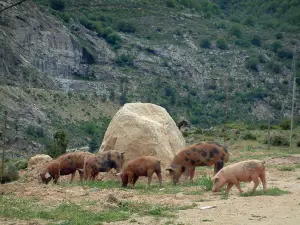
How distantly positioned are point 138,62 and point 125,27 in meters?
9.67

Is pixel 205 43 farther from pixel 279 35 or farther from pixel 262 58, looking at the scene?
pixel 279 35

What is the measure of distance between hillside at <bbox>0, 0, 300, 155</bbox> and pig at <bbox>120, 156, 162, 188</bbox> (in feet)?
132

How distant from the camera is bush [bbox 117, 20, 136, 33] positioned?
100 meters

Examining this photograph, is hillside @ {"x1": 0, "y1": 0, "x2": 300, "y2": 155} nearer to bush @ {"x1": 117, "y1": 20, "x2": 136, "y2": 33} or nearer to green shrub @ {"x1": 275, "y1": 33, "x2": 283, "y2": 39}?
bush @ {"x1": 117, "y1": 20, "x2": 136, "y2": 33}

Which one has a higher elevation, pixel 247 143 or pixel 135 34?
pixel 135 34

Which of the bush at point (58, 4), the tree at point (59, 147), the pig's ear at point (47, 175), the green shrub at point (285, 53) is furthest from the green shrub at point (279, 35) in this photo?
the pig's ear at point (47, 175)

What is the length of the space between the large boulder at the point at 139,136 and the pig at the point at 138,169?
2.91 m

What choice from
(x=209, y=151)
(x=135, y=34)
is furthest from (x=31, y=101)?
(x=209, y=151)

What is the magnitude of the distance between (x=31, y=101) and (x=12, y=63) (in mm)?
10588

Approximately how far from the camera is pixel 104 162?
2191 centimetres

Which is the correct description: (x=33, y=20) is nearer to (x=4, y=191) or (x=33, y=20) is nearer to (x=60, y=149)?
(x=60, y=149)

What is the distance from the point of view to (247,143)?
42.8 metres

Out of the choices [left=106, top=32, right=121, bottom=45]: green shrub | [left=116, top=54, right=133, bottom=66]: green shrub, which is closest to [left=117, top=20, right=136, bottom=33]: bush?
[left=106, top=32, right=121, bottom=45]: green shrub

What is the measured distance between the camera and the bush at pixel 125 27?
329 ft
